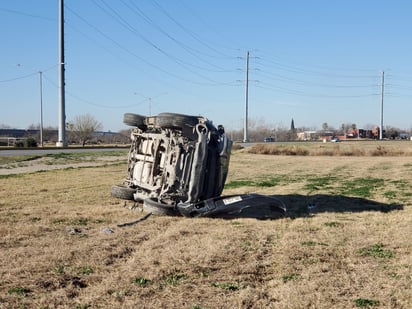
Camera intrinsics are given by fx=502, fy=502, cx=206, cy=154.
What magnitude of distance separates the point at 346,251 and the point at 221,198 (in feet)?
11.2

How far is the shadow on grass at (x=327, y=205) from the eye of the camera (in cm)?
1118

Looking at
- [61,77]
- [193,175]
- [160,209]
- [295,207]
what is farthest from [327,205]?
[61,77]

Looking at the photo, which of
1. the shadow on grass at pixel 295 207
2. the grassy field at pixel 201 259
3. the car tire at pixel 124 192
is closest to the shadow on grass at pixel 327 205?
the shadow on grass at pixel 295 207

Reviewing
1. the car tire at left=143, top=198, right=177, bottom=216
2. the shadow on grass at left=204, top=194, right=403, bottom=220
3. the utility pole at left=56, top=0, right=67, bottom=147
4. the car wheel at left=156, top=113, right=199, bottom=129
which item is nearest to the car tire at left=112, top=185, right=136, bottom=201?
the car tire at left=143, top=198, right=177, bottom=216

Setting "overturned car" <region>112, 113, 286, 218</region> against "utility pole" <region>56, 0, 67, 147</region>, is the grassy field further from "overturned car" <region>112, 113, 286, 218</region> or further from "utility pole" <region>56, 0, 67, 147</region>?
"utility pole" <region>56, 0, 67, 147</region>

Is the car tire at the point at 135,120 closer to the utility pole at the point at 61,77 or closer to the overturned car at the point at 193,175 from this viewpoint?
the overturned car at the point at 193,175

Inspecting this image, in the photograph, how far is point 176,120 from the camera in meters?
10.0

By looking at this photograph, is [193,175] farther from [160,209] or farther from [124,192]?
[124,192]

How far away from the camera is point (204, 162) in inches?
382

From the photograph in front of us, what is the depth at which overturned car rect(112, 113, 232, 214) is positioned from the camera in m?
9.75

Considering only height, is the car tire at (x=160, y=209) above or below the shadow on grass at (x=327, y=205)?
above

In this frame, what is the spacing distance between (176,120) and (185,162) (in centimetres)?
88

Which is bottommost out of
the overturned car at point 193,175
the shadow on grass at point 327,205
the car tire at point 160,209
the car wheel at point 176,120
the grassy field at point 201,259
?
the shadow on grass at point 327,205

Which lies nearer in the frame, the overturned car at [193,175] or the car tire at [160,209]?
the overturned car at [193,175]
